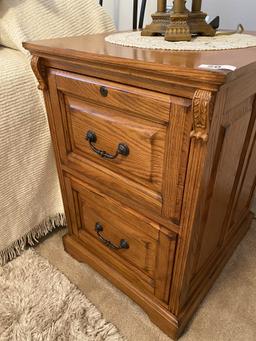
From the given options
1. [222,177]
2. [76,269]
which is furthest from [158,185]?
[76,269]

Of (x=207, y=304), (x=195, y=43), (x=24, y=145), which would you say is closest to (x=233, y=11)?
(x=195, y=43)

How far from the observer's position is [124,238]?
744mm

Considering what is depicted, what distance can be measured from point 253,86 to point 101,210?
476 millimetres

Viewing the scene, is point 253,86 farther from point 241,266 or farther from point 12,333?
point 12,333

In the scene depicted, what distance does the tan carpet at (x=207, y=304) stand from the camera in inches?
30.2

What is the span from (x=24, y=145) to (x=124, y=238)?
0.41 metres

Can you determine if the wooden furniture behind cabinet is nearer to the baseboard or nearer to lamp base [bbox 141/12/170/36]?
the baseboard

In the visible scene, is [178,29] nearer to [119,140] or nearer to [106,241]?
[119,140]

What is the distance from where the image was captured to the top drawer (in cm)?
47

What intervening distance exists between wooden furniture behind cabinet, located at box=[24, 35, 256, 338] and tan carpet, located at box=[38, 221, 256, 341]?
47 mm

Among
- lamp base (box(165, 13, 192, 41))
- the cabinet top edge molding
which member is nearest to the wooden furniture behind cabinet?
the cabinet top edge molding

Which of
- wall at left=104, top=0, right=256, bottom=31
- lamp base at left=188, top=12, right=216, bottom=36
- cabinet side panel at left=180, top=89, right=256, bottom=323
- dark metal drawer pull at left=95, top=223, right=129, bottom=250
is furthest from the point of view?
wall at left=104, top=0, right=256, bottom=31

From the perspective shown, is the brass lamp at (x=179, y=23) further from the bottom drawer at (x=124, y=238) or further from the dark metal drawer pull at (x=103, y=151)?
the bottom drawer at (x=124, y=238)

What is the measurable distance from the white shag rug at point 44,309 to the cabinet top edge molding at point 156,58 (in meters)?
0.68
